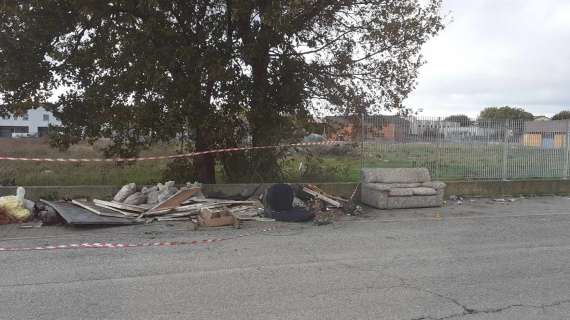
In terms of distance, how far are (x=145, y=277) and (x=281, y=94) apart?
8312 millimetres

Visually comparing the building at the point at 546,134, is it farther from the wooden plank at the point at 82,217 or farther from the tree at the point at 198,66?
the wooden plank at the point at 82,217

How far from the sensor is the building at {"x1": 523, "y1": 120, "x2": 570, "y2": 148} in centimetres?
1540

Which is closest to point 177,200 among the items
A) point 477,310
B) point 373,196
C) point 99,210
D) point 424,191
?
point 99,210

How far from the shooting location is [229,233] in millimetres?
9133

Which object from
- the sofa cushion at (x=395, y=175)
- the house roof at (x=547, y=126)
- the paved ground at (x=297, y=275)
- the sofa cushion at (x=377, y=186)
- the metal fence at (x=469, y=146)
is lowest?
the paved ground at (x=297, y=275)

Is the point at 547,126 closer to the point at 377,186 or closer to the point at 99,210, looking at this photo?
the point at 377,186

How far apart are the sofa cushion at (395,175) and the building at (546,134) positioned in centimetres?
427

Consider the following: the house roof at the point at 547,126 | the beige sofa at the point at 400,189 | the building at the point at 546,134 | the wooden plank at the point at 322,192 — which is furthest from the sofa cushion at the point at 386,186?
the house roof at the point at 547,126

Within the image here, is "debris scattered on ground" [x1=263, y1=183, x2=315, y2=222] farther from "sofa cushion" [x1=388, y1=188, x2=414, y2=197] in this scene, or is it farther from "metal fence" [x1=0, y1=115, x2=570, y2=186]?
"metal fence" [x1=0, y1=115, x2=570, y2=186]

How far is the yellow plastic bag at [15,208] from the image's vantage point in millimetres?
9672

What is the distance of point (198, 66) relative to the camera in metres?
12.4

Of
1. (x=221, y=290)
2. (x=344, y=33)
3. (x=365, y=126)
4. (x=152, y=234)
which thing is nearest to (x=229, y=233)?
(x=152, y=234)

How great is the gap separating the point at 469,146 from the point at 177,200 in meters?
8.50

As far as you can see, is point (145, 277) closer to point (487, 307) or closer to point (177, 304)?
point (177, 304)
